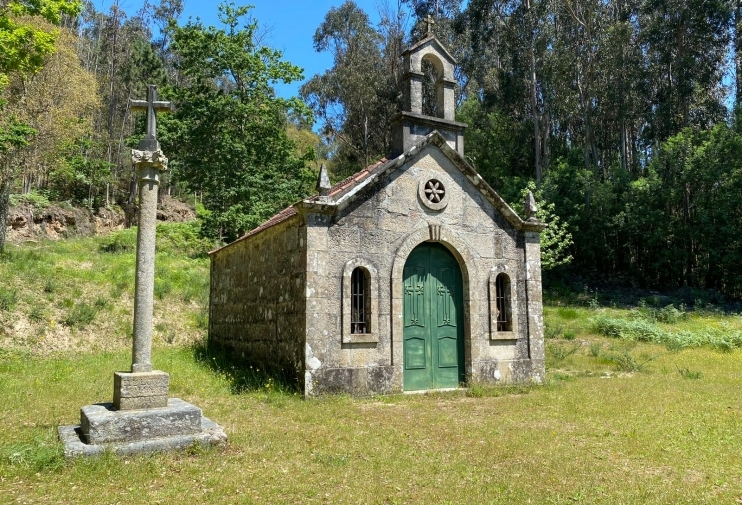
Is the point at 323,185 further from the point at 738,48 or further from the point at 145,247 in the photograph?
the point at 738,48

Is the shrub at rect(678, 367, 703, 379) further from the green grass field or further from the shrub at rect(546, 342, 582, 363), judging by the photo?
the shrub at rect(546, 342, 582, 363)

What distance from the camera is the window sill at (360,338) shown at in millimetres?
9518

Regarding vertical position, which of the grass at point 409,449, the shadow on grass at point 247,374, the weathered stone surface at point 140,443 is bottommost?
the grass at point 409,449

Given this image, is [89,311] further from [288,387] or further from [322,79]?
[322,79]

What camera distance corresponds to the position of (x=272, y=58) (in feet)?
87.9

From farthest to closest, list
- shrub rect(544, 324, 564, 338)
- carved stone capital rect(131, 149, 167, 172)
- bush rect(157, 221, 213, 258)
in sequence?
bush rect(157, 221, 213, 258) < shrub rect(544, 324, 564, 338) < carved stone capital rect(131, 149, 167, 172)

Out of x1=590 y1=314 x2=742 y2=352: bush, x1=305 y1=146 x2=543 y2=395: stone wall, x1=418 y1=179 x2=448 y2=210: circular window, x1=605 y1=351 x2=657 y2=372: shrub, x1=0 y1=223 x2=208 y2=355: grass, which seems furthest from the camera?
x1=590 y1=314 x2=742 y2=352: bush

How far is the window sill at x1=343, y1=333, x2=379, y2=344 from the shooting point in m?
9.52

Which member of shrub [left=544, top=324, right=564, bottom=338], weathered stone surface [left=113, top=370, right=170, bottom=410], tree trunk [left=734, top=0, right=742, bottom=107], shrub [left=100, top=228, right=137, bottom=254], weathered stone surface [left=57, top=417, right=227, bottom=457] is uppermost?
tree trunk [left=734, top=0, right=742, bottom=107]

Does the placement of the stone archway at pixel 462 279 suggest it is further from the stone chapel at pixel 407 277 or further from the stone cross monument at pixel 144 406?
the stone cross monument at pixel 144 406

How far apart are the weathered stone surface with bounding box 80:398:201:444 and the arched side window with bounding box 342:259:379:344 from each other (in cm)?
388

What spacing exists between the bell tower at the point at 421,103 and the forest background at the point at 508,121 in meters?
12.2

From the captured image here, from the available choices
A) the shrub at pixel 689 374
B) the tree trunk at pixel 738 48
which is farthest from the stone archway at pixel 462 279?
the tree trunk at pixel 738 48

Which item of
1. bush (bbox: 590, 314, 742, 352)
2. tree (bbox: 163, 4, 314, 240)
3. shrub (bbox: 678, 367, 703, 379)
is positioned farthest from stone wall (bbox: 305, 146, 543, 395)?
tree (bbox: 163, 4, 314, 240)
